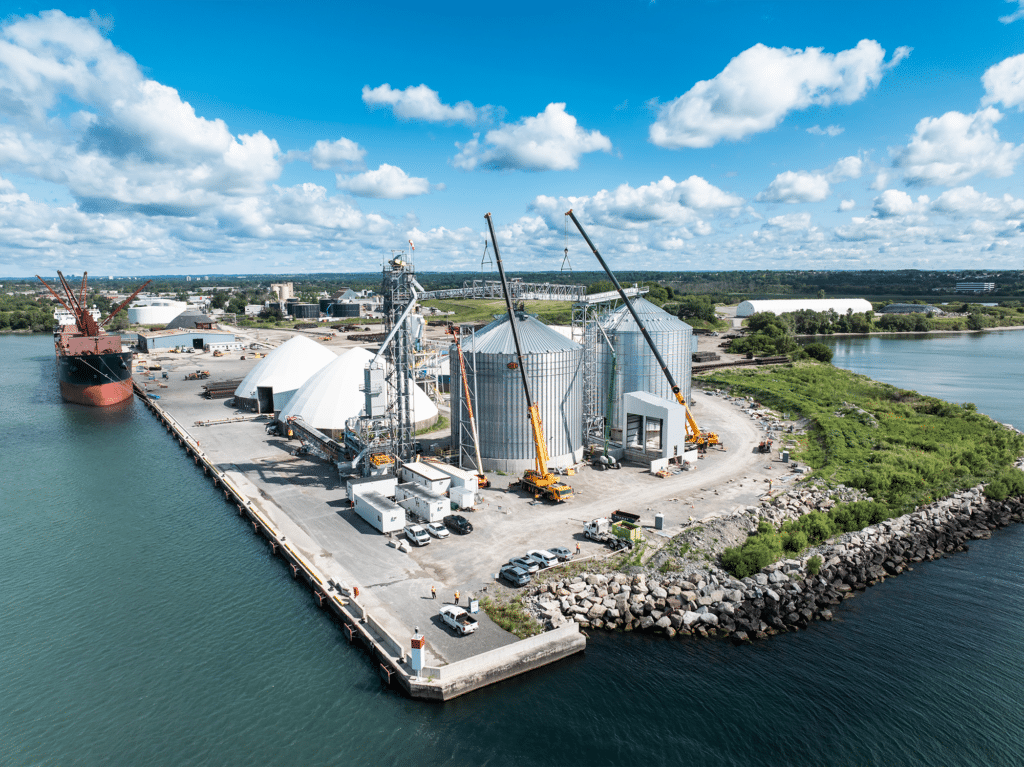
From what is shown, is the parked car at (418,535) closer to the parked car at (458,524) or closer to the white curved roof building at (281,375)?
the parked car at (458,524)

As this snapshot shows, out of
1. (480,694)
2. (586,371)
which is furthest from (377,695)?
(586,371)

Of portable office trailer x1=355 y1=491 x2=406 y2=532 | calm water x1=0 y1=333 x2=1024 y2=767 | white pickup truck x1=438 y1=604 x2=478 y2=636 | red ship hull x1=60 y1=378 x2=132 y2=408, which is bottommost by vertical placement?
calm water x1=0 y1=333 x2=1024 y2=767

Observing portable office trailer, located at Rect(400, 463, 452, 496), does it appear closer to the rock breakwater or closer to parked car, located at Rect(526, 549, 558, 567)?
parked car, located at Rect(526, 549, 558, 567)

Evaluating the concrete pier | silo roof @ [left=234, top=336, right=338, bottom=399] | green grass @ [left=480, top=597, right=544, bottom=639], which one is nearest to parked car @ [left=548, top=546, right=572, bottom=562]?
green grass @ [left=480, top=597, right=544, bottom=639]

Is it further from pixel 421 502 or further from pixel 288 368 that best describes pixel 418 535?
pixel 288 368

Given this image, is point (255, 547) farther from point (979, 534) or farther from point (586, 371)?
point (979, 534)

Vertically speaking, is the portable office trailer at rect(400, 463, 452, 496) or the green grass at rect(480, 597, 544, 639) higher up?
the portable office trailer at rect(400, 463, 452, 496)

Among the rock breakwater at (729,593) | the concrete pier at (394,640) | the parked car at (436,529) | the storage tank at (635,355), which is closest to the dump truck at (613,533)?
the rock breakwater at (729,593)
